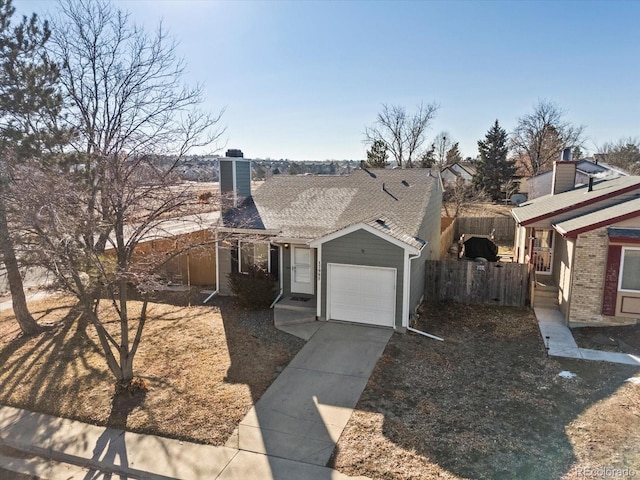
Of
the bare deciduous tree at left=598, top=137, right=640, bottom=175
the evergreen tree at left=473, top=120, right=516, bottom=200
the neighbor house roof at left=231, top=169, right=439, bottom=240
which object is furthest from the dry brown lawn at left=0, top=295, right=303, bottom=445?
the bare deciduous tree at left=598, top=137, right=640, bottom=175

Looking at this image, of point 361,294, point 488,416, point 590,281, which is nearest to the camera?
point 488,416

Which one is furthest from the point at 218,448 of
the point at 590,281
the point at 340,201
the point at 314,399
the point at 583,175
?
the point at 583,175

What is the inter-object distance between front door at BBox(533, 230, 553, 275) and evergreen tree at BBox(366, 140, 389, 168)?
3172 cm

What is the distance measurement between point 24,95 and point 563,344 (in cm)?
1534

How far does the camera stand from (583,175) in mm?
21109

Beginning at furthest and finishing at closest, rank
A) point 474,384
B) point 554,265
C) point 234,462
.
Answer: point 554,265 < point 474,384 < point 234,462

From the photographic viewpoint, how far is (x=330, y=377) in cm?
926

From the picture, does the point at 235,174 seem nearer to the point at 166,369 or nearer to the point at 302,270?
the point at 302,270

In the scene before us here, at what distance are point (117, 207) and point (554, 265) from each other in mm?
15080

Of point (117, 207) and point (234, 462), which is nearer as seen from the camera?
point (234, 462)

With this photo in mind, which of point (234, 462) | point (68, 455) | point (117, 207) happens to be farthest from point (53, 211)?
point (234, 462)

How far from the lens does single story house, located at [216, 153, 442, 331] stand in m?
11.9

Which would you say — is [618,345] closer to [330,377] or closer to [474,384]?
[474,384]

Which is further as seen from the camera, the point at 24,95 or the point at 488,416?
the point at 24,95
